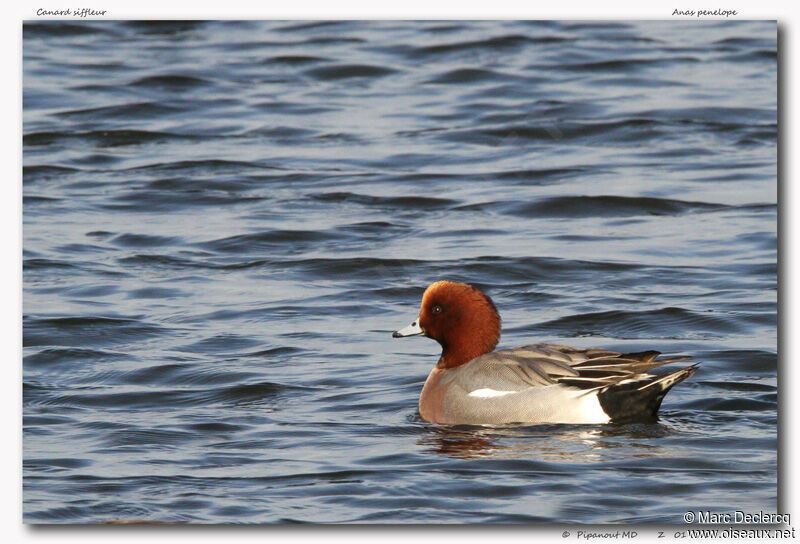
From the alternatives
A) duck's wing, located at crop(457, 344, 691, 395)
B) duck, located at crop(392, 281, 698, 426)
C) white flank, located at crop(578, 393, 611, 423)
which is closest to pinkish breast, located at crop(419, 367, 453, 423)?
duck, located at crop(392, 281, 698, 426)

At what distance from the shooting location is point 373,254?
35.1ft

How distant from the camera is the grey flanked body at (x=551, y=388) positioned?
7633 millimetres

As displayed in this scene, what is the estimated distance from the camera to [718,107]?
37.0 feet

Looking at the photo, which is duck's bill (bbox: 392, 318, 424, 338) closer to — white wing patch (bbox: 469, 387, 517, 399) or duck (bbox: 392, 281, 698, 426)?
duck (bbox: 392, 281, 698, 426)

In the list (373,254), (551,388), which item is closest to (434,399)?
(551,388)

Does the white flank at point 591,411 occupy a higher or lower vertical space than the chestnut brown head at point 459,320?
lower

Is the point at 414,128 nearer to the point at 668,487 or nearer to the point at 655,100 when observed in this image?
the point at 655,100

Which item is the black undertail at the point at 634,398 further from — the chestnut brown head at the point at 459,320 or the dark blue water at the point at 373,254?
the chestnut brown head at the point at 459,320

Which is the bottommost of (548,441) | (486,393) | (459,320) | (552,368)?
(548,441)

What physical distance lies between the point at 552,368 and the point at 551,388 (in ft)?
0.38

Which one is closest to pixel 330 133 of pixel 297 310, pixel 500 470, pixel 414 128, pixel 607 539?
pixel 414 128

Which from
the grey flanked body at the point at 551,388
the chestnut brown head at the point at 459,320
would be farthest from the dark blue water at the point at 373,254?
the chestnut brown head at the point at 459,320

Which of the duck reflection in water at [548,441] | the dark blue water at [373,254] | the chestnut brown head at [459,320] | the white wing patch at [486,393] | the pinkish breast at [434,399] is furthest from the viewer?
the chestnut brown head at [459,320]

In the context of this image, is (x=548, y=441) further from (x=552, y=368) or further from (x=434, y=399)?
(x=434, y=399)
